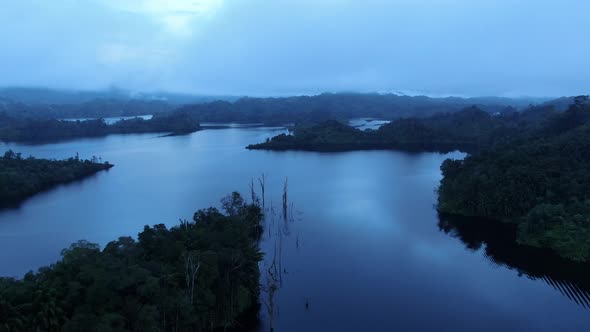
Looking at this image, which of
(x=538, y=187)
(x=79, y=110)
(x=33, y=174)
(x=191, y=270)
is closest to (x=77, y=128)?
(x=33, y=174)

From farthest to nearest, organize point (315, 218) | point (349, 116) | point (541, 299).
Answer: point (349, 116) < point (315, 218) < point (541, 299)

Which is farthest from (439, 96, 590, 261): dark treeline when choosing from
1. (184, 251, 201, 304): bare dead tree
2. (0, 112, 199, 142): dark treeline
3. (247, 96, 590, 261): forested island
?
(0, 112, 199, 142): dark treeline

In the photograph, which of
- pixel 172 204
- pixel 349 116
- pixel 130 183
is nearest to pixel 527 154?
pixel 172 204

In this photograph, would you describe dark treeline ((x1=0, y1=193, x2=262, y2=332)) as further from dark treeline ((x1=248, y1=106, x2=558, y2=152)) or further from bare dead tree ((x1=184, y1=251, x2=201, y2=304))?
dark treeline ((x1=248, y1=106, x2=558, y2=152))

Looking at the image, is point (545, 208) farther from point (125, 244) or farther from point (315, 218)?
point (125, 244)

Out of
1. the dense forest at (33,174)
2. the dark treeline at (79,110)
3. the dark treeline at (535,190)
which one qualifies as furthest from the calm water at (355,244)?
the dark treeline at (79,110)

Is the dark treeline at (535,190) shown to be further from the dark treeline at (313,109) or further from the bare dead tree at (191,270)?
the dark treeline at (313,109)
